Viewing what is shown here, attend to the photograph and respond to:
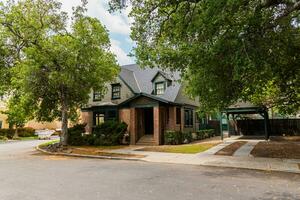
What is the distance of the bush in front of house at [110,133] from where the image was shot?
22312 millimetres

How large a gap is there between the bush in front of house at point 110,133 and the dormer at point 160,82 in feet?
15.3

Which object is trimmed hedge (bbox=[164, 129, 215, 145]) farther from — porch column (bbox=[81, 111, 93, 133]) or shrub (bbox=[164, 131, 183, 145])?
porch column (bbox=[81, 111, 93, 133])

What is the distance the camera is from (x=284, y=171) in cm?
1051

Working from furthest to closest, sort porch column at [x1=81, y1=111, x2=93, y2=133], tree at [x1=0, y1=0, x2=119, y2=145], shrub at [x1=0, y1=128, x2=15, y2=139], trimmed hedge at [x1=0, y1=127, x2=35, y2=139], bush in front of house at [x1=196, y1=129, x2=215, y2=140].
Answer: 1. trimmed hedge at [x1=0, y1=127, x2=35, y2=139]
2. shrub at [x1=0, y1=128, x2=15, y2=139]
3. bush in front of house at [x1=196, y1=129, x2=215, y2=140]
4. porch column at [x1=81, y1=111, x2=93, y2=133]
5. tree at [x1=0, y1=0, x2=119, y2=145]

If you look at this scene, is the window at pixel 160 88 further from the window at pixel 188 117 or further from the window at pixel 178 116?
the window at pixel 188 117

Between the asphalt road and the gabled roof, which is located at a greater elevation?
the gabled roof

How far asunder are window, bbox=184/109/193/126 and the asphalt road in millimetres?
14188

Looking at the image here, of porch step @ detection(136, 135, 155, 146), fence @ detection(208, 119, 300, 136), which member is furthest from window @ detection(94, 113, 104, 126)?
fence @ detection(208, 119, 300, 136)

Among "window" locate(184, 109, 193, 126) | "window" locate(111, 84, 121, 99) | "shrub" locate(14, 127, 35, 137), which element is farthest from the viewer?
"shrub" locate(14, 127, 35, 137)

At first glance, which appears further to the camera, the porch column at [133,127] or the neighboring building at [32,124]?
the neighboring building at [32,124]

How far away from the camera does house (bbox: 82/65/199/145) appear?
22.5 m

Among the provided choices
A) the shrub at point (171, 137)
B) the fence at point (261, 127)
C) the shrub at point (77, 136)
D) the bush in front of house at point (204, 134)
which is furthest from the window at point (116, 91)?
the fence at point (261, 127)

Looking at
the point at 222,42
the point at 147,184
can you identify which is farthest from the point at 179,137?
the point at 147,184

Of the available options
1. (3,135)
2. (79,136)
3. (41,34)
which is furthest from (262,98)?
(3,135)
